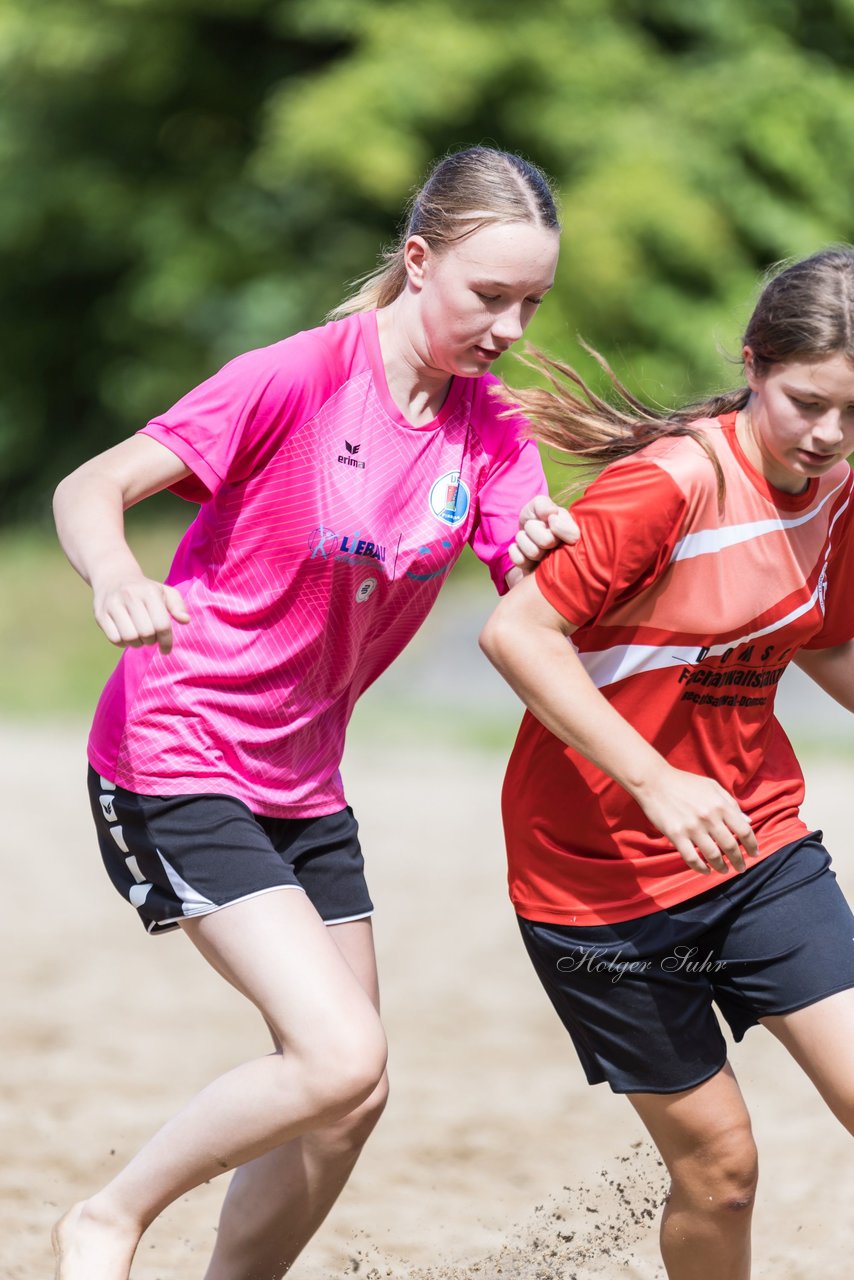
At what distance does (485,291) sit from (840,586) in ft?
2.72

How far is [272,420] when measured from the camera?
277cm

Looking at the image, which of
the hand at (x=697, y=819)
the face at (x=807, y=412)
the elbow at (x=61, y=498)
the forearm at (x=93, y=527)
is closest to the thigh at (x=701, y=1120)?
the hand at (x=697, y=819)

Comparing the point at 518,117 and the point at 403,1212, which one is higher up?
the point at 518,117

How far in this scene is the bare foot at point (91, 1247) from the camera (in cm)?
272

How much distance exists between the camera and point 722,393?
2939 millimetres

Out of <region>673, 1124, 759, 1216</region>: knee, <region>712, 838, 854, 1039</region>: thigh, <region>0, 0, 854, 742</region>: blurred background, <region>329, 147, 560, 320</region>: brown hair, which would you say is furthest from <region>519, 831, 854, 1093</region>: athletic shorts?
<region>0, 0, 854, 742</region>: blurred background

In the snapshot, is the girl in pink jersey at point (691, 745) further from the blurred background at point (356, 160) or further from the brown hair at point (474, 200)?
the blurred background at point (356, 160)

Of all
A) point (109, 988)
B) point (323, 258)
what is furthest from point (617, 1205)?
point (323, 258)

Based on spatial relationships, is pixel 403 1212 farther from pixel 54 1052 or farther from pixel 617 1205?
pixel 54 1052

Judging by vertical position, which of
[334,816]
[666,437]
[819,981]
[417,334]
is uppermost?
[417,334]

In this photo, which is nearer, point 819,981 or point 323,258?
point 819,981

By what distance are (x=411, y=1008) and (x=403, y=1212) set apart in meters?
1.59

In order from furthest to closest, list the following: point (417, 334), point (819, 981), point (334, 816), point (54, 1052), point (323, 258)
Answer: point (323, 258), point (54, 1052), point (334, 816), point (417, 334), point (819, 981)

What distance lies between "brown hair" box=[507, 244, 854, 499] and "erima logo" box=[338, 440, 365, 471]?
309 mm
